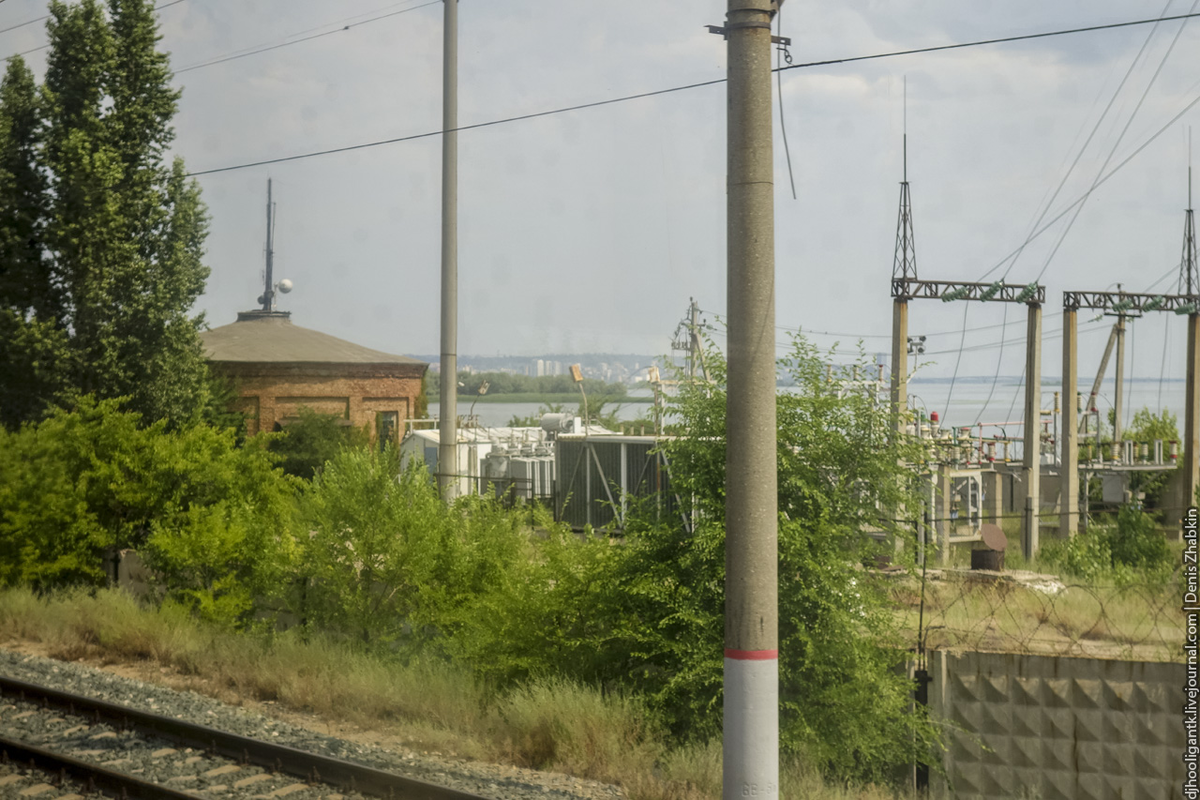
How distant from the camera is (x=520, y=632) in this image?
10555 millimetres

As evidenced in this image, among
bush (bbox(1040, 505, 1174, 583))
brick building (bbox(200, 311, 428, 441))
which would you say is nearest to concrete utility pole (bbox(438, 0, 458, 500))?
bush (bbox(1040, 505, 1174, 583))

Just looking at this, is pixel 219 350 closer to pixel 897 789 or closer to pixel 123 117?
pixel 123 117

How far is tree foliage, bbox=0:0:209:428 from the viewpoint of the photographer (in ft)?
87.9

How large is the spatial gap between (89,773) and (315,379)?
34.5m

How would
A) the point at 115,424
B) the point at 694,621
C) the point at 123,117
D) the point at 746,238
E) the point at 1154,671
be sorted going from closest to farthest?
the point at 746,238 < the point at 694,621 < the point at 1154,671 < the point at 115,424 < the point at 123,117

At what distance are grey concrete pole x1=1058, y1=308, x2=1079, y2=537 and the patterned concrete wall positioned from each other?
53.3ft

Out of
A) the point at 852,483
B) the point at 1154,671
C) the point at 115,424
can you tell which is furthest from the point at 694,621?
the point at 115,424

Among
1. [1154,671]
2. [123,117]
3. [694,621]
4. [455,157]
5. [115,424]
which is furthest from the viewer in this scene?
[123,117]

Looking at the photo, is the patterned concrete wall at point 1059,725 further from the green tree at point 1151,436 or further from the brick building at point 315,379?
the brick building at point 315,379

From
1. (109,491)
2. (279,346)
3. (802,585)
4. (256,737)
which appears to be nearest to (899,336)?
(802,585)

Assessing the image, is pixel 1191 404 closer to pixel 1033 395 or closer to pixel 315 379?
pixel 1033 395

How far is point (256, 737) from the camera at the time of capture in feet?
32.9

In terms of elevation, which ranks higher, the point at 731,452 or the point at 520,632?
the point at 731,452

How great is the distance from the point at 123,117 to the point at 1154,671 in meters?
28.7
